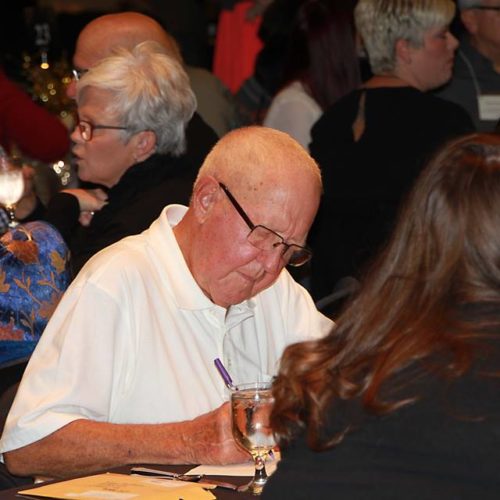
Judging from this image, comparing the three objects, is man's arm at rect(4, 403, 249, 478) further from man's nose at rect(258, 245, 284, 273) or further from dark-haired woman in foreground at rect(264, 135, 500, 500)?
dark-haired woman in foreground at rect(264, 135, 500, 500)

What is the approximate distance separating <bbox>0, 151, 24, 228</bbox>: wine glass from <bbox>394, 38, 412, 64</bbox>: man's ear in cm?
165

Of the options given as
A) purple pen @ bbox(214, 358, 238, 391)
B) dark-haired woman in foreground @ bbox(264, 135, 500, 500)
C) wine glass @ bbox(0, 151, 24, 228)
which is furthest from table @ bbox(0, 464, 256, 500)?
wine glass @ bbox(0, 151, 24, 228)

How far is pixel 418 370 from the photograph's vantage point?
1.88 metres

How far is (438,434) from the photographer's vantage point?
1839 millimetres

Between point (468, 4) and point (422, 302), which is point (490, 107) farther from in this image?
point (422, 302)

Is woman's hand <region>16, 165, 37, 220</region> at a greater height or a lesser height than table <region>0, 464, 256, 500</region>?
lesser

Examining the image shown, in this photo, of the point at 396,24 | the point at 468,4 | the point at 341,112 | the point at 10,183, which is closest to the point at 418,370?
the point at 10,183

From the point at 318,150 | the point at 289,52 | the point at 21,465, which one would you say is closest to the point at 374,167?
the point at 318,150

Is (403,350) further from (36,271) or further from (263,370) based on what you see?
(36,271)

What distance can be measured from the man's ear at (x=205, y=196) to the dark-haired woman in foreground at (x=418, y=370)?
1.02 metres

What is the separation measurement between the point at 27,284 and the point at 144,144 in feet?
2.58

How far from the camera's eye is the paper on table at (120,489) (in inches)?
95.5

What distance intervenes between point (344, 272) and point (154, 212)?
3.67ft

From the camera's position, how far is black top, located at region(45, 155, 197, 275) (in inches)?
155
